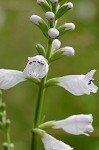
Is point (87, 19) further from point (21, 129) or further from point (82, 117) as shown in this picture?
point (82, 117)

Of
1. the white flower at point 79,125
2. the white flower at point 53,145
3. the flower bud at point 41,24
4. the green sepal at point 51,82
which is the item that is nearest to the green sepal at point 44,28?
the flower bud at point 41,24

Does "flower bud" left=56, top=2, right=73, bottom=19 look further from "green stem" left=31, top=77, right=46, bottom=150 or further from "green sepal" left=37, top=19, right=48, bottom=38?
"green stem" left=31, top=77, right=46, bottom=150

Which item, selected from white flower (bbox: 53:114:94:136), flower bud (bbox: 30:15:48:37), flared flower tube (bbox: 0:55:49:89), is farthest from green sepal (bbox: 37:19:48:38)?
white flower (bbox: 53:114:94:136)

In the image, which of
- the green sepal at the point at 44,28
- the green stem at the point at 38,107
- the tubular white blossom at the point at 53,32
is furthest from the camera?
the green sepal at the point at 44,28

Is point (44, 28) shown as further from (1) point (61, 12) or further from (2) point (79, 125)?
(2) point (79, 125)

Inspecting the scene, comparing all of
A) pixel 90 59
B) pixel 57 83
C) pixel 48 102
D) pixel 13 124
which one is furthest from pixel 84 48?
pixel 57 83

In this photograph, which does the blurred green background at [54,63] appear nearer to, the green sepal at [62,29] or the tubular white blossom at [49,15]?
the green sepal at [62,29]

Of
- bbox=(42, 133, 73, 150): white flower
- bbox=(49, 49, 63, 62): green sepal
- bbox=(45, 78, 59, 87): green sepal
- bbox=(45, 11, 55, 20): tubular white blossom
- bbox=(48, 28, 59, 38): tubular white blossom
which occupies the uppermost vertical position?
bbox=(45, 11, 55, 20): tubular white blossom
